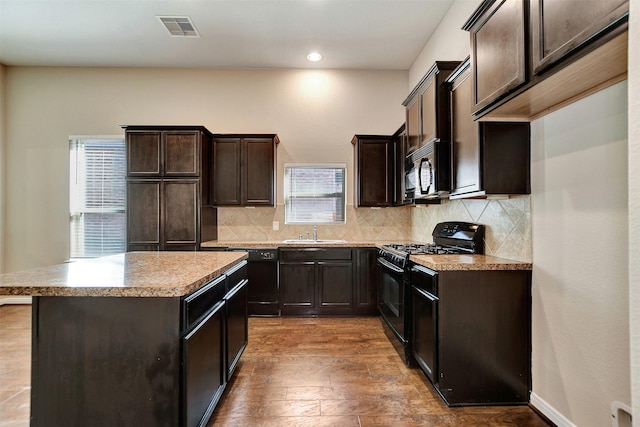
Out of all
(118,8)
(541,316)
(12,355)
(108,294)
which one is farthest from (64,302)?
(118,8)

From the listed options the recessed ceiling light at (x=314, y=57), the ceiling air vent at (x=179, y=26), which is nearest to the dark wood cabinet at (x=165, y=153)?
the ceiling air vent at (x=179, y=26)

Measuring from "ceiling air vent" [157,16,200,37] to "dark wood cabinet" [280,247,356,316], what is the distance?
9.14ft

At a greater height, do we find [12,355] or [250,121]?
[250,121]

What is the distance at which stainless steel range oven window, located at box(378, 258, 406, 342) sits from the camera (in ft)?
9.13

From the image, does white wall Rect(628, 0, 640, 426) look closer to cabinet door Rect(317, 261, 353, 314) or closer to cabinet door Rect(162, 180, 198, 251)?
cabinet door Rect(317, 261, 353, 314)

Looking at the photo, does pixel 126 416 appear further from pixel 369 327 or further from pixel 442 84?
pixel 442 84

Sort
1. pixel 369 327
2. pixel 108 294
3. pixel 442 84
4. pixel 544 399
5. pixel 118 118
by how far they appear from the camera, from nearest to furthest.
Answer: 1. pixel 108 294
2. pixel 544 399
3. pixel 442 84
4. pixel 369 327
5. pixel 118 118

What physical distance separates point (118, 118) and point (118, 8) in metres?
1.68

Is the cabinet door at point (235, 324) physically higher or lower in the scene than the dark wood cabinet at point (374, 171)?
lower

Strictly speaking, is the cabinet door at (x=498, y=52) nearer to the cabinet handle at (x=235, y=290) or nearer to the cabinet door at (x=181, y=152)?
the cabinet handle at (x=235, y=290)

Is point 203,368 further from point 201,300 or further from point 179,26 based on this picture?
point 179,26

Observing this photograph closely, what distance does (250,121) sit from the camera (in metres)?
4.56

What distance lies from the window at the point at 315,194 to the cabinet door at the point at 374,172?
1.41 ft

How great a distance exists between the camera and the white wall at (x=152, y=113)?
450 cm
